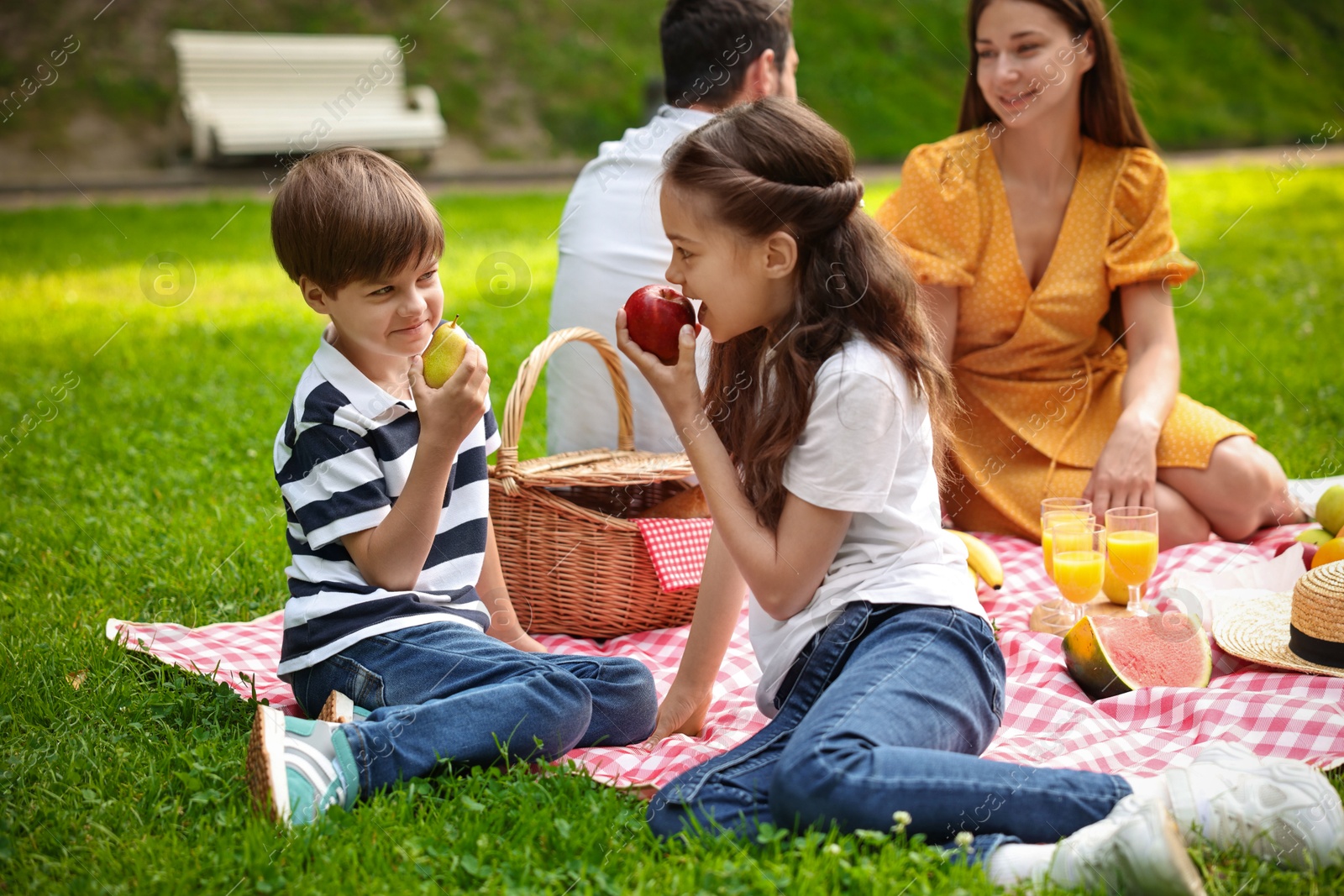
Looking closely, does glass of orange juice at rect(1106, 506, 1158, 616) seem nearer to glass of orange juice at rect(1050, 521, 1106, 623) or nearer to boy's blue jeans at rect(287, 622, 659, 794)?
glass of orange juice at rect(1050, 521, 1106, 623)

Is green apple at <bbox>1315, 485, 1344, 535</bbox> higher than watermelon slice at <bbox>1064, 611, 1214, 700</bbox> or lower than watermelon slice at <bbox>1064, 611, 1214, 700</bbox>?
higher

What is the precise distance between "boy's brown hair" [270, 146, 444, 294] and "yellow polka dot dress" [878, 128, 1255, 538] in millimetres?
1874

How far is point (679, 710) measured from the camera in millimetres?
2580

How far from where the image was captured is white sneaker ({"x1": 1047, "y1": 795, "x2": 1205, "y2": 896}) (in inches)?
67.9

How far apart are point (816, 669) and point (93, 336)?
214 inches

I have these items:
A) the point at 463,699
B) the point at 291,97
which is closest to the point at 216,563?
the point at 463,699

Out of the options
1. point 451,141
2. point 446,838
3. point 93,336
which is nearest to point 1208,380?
point 446,838

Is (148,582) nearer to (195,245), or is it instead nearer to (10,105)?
(195,245)

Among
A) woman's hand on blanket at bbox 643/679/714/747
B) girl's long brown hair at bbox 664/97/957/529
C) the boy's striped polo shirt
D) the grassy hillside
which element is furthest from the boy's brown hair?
the grassy hillside

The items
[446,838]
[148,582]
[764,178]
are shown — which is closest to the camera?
[446,838]

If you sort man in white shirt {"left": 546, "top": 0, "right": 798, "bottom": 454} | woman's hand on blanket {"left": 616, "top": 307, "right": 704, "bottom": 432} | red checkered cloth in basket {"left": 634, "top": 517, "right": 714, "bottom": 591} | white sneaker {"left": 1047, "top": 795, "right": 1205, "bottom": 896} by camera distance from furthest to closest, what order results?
man in white shirt {"left": 546, "top": 0, "right": 798, "bottom": 454}
red checkered cloth in basket {"left": 634, "top": 517, "right": 714, "bottom": 591}
woman's hand on blanket {"left": 616, "top": 307, "right": 704, "bottom": 432}
white sneaker {"left": 1047, "top": 795, "right": 1205, "bottom": 896}

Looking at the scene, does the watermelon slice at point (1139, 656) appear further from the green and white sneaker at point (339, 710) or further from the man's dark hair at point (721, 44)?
the man's dark hair at point (721, 44)

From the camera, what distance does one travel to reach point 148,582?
3.40m

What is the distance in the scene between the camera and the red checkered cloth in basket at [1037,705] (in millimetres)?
2400
